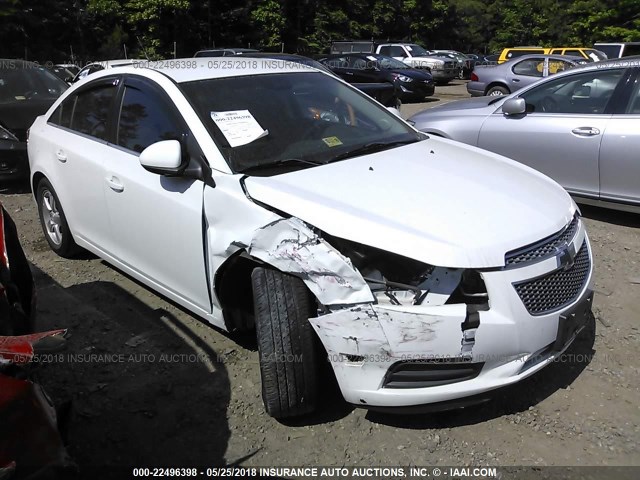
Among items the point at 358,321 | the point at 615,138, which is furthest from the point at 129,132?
the point at 615,138

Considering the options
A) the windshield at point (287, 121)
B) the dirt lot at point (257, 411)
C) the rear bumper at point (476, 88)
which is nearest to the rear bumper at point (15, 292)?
the dirt lot at point (257, 411)

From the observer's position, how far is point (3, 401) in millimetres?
1798

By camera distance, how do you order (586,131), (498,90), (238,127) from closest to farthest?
(238,127)
(586,131)
(498,90)

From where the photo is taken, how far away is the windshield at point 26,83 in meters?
8.01

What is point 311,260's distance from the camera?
8.37ft

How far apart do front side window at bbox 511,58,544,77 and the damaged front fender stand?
13.5m

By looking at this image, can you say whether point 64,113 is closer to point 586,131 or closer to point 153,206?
point 153,206

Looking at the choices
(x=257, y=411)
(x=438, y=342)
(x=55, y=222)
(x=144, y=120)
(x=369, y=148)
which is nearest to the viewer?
(x=438, y=342)

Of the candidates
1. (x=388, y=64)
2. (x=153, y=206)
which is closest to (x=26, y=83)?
(x=153, y=206)

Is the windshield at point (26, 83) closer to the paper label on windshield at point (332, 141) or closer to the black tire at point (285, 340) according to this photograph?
the paper label on windshield at point (332, 141)

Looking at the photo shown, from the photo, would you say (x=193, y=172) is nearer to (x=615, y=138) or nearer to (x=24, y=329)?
(x=24, y=329)

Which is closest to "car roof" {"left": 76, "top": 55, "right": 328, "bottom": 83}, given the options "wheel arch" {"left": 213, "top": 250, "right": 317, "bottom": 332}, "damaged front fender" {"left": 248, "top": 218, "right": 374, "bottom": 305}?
"wheel arch" {"left": 213, "top": 250, "right": 317, "bottom": 332}

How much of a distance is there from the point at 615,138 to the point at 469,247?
3414 millimetres

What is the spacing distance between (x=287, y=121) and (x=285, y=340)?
1.38 m
